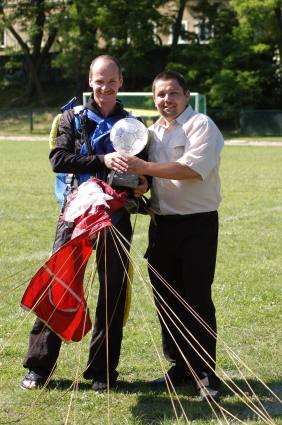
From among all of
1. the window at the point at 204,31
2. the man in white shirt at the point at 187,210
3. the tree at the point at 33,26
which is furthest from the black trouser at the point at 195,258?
the tree at the point at 33,26

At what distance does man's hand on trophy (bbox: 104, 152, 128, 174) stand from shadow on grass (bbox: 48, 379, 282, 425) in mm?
1356

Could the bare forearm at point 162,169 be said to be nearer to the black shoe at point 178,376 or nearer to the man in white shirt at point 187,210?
the man in white shirt at point 187,210

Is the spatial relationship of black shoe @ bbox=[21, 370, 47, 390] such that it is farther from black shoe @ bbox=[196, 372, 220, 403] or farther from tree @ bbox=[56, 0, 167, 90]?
tree @ bbox=[56, 0, 167, 90]

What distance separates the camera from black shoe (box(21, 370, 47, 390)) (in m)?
4.72

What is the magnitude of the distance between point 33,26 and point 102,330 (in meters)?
45.3

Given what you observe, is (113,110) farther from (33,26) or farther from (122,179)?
(33,26)

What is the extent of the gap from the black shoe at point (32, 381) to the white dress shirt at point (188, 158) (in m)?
1.24

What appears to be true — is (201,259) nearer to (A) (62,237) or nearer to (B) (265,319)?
(A) (62,237)

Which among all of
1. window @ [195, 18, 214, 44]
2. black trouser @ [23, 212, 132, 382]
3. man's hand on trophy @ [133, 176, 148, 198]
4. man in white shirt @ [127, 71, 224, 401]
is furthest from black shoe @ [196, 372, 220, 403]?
window @ [195, 18, 214, 44]

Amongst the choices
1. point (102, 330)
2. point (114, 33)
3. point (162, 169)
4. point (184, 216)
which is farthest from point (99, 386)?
point (114, 33)

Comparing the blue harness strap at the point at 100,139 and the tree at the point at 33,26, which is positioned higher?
the tree at the point at 33,26

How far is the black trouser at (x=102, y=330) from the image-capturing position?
4625 millimetres

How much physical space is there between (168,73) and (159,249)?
1.06m

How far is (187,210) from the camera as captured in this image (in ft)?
15.2
